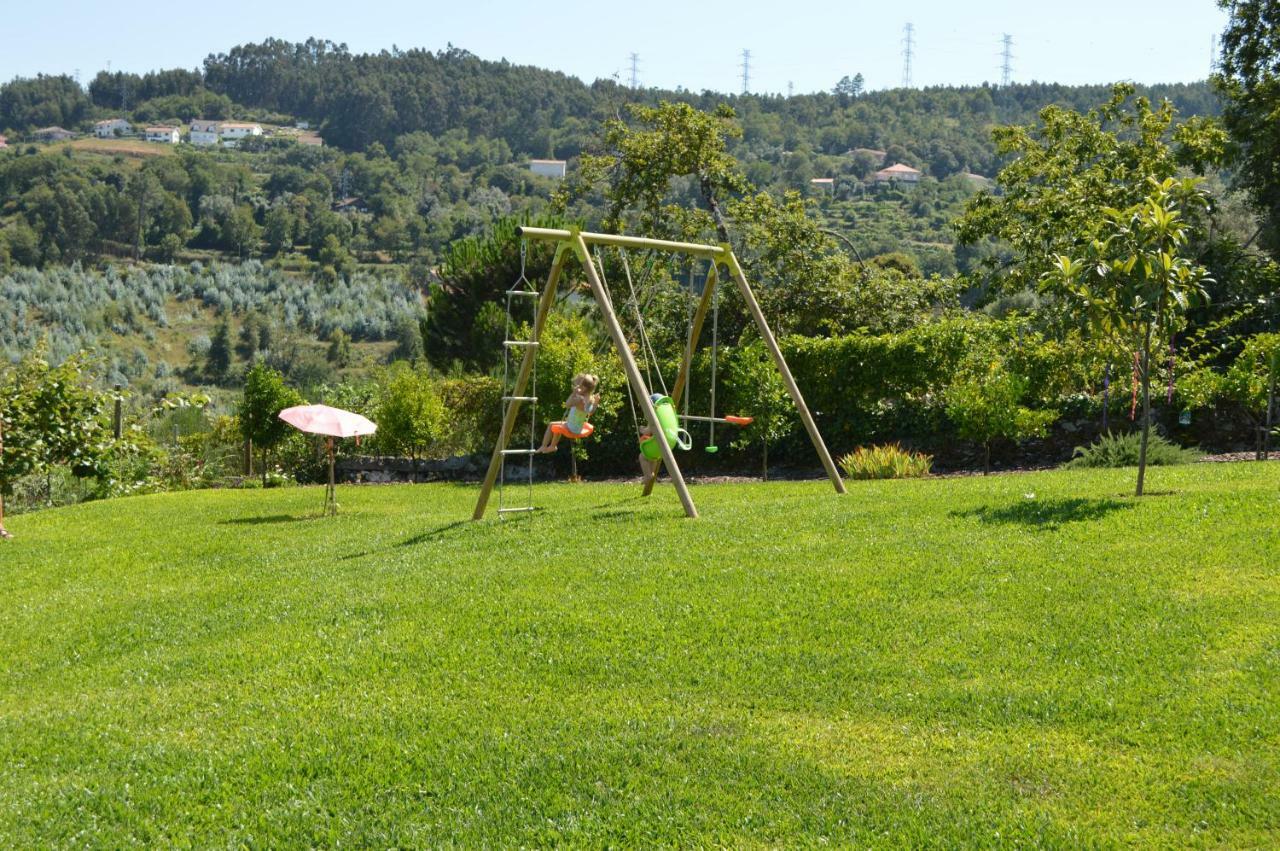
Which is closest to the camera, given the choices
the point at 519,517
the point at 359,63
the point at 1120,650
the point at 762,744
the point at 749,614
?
the point at 762,744

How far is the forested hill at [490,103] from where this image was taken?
124 m

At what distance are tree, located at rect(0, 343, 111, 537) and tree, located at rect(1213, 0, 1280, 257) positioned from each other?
2495 centimetres

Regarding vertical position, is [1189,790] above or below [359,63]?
below

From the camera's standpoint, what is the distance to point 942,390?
21.0m

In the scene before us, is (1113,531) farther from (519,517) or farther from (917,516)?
(519,517)

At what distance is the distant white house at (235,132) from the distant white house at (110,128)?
14028 millimetres

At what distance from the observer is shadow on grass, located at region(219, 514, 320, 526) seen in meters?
16.2

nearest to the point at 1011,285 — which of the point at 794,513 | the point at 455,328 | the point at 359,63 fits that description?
the point at 794,513

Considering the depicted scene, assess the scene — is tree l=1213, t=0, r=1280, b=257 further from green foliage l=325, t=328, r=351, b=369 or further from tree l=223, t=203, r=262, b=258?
tree l=223, t=203, r=262, b=258

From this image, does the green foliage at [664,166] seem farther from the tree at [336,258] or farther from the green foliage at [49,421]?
the tree at [336,258]

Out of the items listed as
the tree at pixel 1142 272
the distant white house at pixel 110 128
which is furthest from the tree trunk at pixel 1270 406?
the distant white house at pixel 110 128

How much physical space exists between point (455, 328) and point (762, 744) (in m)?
30.0

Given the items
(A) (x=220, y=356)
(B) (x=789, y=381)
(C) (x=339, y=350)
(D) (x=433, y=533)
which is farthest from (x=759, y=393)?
(A) (x=220, y=356)

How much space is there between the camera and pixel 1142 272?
38.5ft
